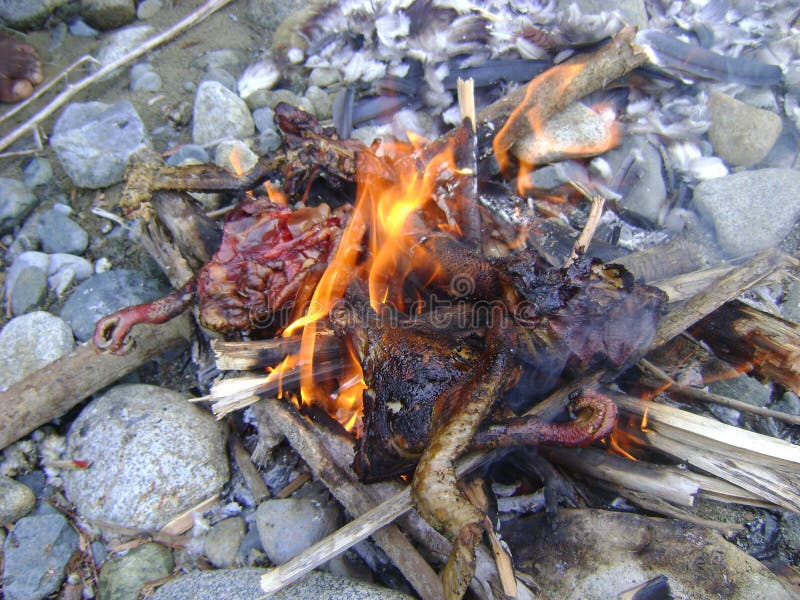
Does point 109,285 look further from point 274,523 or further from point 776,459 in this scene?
point 776,459

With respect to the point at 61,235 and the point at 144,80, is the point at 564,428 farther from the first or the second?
the point at 144,80

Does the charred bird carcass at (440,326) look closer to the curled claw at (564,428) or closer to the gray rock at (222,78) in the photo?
the curled claw at (564,428)

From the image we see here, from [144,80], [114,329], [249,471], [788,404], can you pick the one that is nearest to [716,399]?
[788,404]

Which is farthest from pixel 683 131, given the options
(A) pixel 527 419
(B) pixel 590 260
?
(A) pixel 527 419

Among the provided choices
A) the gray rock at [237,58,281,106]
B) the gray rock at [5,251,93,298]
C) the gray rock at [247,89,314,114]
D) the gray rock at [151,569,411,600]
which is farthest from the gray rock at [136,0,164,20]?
the gray rock at [151,569,411,600]

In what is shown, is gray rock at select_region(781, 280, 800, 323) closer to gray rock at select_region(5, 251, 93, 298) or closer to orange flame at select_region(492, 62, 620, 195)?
orange flame at select_region(492, 62, 620, 195)
